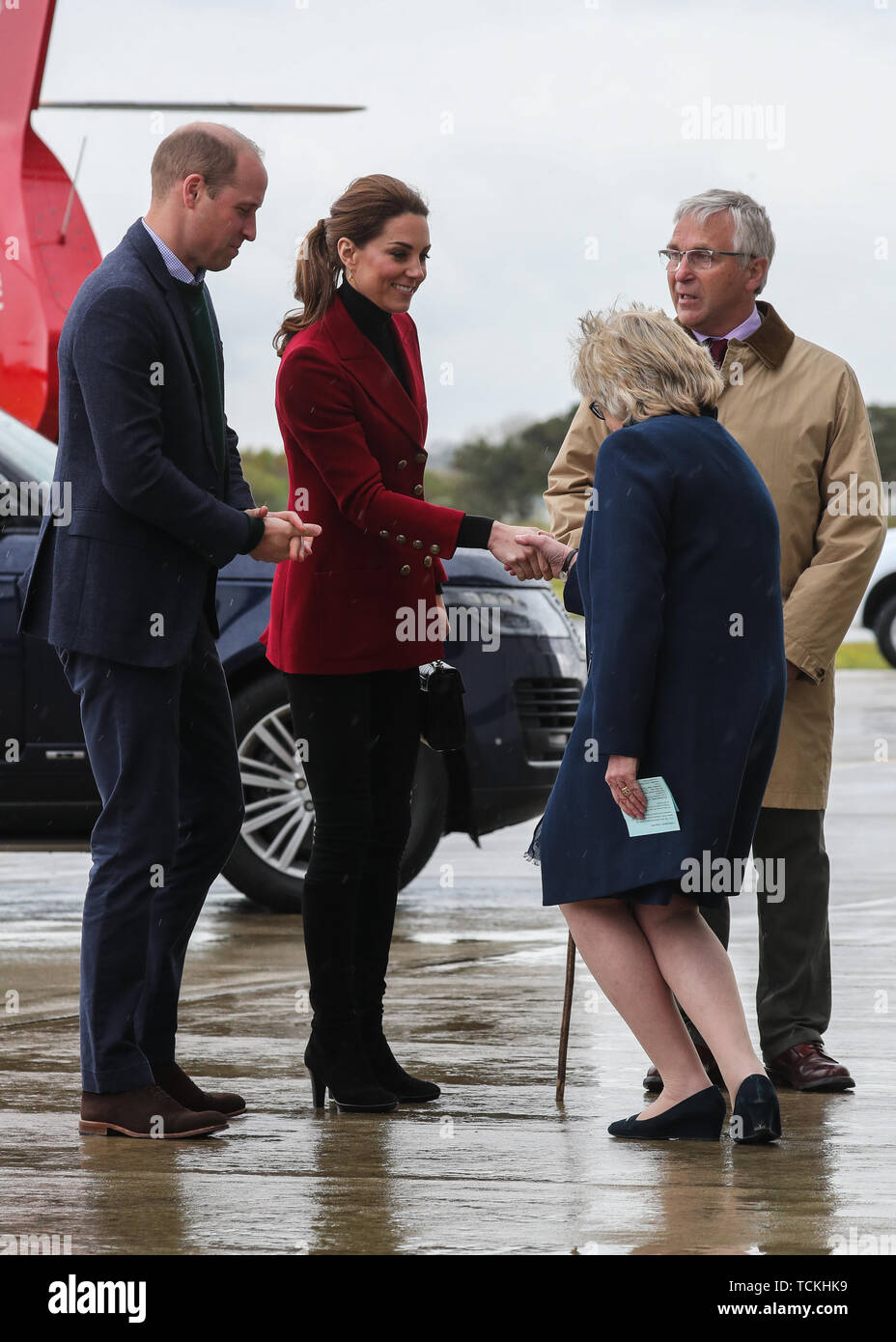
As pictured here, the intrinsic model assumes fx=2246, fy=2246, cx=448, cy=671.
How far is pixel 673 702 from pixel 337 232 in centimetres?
131

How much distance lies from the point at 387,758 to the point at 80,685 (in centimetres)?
75

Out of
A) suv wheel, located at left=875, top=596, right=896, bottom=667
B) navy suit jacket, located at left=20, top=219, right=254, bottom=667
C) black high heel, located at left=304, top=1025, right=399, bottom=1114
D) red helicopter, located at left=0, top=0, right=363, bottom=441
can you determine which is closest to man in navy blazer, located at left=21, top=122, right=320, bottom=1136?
navy suit jacket, located at left=20, top=219, right=254, bottom=667

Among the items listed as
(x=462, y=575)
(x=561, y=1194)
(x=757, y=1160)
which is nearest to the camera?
(x=561, y=1194)

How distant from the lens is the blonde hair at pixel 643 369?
4.65m

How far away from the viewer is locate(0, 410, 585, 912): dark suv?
26.1ft

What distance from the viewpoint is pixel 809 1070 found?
207 inches

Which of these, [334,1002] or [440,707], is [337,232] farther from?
[334,1002]

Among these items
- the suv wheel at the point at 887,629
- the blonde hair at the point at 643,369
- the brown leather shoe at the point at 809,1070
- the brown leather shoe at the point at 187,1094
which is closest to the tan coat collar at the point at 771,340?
the blonde hair at the point at 643,369

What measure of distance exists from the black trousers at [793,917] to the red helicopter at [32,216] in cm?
→ 2681

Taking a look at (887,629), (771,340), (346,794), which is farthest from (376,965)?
(887,629)

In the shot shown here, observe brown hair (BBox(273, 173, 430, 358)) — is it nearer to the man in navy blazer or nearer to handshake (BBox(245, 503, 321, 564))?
the man in navy blazer
